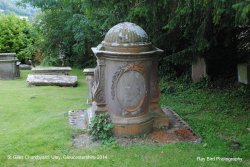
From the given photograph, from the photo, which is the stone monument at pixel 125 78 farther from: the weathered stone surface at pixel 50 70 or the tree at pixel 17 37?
the tree at pixel 17 37

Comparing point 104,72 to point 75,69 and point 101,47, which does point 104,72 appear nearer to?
point 101,47

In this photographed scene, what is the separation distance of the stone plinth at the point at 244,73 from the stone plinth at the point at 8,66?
9.38 meters

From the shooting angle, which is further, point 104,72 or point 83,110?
point 83,110

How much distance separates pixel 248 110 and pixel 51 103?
5108 millimetres

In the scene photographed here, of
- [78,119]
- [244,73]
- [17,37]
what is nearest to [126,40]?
[78,119]

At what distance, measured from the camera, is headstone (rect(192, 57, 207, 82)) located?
11945 millimetres

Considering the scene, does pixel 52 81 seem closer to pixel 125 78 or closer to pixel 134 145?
pixel 125 78

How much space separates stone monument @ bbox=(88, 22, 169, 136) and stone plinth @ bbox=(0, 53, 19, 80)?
31.9ft

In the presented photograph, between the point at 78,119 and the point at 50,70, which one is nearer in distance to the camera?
the point at 78,119

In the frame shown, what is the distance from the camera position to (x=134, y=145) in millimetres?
6613

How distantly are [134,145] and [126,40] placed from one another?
1.87 metres

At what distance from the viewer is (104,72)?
7.05m

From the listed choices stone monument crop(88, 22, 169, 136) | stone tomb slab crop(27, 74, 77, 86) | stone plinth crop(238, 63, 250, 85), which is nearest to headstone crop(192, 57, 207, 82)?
stone plinth crop(238, 63, 250, 85)

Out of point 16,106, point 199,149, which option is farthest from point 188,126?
point 16,106
